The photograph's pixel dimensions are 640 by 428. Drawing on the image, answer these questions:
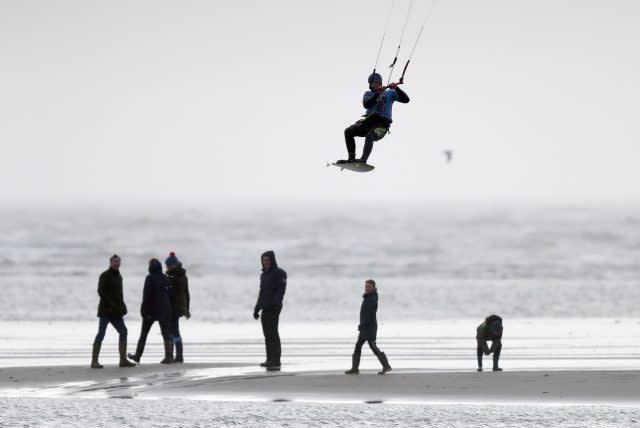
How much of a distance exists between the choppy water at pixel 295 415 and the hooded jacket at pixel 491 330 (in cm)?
311

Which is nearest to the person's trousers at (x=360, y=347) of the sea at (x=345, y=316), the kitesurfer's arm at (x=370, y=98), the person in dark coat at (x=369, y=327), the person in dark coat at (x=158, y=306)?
the person in dark coat at (x=369, y=327)

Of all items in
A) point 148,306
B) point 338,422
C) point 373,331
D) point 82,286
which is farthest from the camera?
point 82,286

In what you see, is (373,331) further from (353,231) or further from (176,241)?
(353,231)

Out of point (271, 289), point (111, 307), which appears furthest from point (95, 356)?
point (271, 289)

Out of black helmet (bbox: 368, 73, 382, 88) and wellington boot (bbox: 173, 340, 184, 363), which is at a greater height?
black helmet (bbox: 368, 73, 382, 88)

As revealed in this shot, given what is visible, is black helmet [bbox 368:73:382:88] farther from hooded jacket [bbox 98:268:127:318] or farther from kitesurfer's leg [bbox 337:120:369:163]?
hooded jacket [bbox 98:268:127:318]

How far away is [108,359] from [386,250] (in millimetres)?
61863

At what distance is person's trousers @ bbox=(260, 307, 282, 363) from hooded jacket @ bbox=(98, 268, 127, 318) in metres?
2.25

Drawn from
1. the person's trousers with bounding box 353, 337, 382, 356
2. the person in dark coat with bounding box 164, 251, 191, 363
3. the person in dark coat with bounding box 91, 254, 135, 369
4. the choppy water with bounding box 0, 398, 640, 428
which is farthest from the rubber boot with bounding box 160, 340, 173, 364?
the choppy water with bounding box 0, 398, 640, 428

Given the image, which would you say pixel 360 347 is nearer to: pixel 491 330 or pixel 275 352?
pixel 275 352

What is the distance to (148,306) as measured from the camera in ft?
59.6

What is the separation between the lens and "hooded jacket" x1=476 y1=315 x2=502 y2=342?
16719mm

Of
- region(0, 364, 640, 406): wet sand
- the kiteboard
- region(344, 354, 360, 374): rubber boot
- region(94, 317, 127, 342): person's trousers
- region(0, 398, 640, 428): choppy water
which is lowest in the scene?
region(0, 398, 640, 428): choppy water

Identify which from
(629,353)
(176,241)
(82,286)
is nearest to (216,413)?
(629,353)
